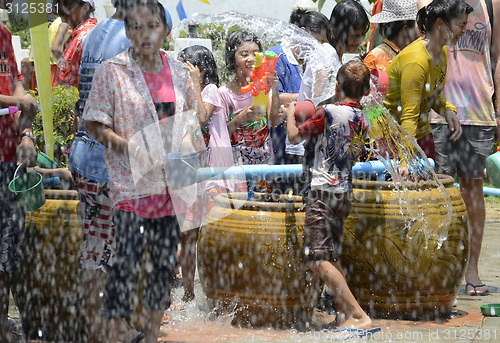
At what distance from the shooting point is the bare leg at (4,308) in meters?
3.78

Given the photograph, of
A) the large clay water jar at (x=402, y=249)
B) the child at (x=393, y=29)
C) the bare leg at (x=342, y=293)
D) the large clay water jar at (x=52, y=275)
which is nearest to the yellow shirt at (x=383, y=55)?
the child at (x=393, y=29)

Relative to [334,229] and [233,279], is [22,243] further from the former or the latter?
[334,229]

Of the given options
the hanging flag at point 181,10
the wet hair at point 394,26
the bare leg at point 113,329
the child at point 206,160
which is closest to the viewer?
the bare leg at point 113,329

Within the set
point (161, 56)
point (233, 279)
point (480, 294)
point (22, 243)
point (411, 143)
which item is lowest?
point (480, 294)

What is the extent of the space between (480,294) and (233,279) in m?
1.90

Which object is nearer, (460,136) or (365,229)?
(365,229)

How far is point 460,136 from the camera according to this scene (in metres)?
5.34

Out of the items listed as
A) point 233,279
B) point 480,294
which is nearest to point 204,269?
point 233,279

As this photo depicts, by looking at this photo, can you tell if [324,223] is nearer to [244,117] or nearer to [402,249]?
[402,249]

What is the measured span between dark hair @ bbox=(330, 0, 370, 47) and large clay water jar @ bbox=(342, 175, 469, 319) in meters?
1.55

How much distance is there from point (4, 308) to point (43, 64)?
1629 millimetres

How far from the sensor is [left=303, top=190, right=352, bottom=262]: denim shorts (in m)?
4.07

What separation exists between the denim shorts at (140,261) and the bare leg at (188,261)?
4.08ft

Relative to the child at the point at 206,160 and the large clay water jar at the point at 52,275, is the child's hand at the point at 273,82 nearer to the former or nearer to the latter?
the child at the point at 206,160
